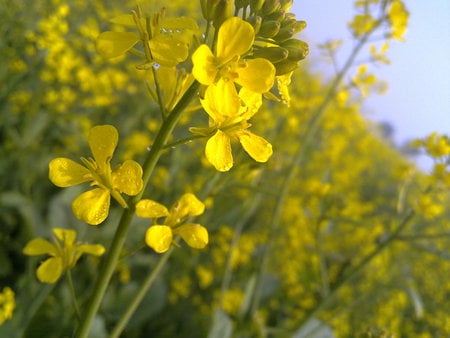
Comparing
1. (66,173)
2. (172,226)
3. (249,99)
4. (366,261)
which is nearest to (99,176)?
(66,173)

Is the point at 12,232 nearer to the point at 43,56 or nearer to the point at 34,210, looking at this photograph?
the point at 34,210

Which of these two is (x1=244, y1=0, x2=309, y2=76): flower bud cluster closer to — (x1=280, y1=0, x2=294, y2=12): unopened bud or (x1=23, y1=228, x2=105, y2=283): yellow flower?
(x1=280, y1=0, x2=294, y2=12): unopened bud

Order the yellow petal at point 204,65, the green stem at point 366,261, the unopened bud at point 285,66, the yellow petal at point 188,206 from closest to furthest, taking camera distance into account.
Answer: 1. the yellow petal at point 204,65
2. the unopened bud at point 285,66
3. the yellow petal at point 188,206
4. the green stem at point 366,261

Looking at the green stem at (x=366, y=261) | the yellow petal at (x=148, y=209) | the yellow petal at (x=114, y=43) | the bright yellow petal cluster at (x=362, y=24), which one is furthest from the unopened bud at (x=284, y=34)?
the bright yellow petal cluster at (x=362, y=24)

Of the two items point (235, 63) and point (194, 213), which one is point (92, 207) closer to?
point (194, 213)

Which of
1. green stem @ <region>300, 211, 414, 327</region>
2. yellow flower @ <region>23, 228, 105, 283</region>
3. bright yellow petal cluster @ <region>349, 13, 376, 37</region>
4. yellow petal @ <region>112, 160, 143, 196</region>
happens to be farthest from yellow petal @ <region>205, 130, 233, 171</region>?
bright yellow petal cluster @ <region>349, 13, 376, 37</region>

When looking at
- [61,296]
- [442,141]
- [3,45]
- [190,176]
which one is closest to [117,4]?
[190,176]

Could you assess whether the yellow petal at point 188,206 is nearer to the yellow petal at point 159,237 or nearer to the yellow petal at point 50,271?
the yellow petal at point 159,237
